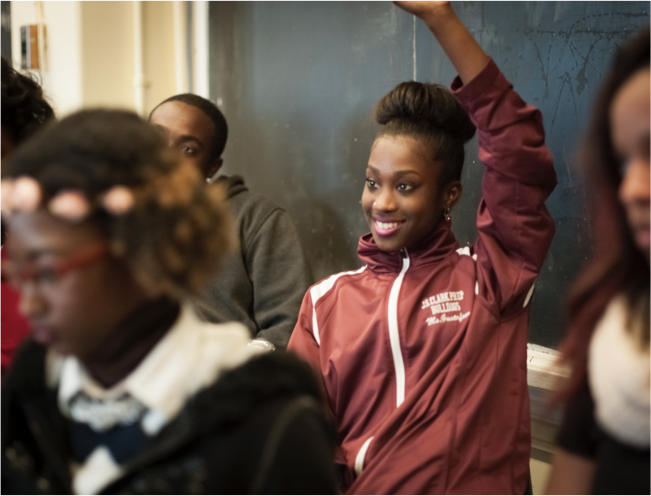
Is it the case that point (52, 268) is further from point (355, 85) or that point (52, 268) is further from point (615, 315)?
point (355, 85)

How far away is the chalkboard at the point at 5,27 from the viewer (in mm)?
2736

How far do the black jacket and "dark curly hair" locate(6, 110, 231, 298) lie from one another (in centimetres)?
14

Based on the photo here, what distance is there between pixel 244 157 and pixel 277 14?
539 millimetres

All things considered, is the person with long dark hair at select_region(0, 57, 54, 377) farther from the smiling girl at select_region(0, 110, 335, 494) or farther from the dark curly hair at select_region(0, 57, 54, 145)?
the smiling girl at select_region(0, 110, 335, 494)

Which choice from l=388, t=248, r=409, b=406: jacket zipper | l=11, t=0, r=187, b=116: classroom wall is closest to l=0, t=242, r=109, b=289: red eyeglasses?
l=388, t=248, r=409, b=406: jacket zipper

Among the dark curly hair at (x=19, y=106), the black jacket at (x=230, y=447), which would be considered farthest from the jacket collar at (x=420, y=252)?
the dark curly hair at (x=19, y=106)

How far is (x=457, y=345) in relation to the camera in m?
1.35

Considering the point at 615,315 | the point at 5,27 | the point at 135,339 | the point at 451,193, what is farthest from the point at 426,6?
the point at 5,27

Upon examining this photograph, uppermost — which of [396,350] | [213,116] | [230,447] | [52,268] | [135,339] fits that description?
[213,116]

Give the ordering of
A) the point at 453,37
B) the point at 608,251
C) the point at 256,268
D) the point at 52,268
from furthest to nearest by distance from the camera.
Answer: the point at 256,268 → the point at 453,37 → the point at 608,251 → the point at 52,268

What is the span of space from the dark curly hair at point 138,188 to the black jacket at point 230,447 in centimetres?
14

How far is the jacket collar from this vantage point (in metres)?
1.48

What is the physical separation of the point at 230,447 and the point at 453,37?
92 cm

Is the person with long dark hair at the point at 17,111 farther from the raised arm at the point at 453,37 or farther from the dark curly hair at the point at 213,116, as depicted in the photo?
the raised arm at the point at 453,37
